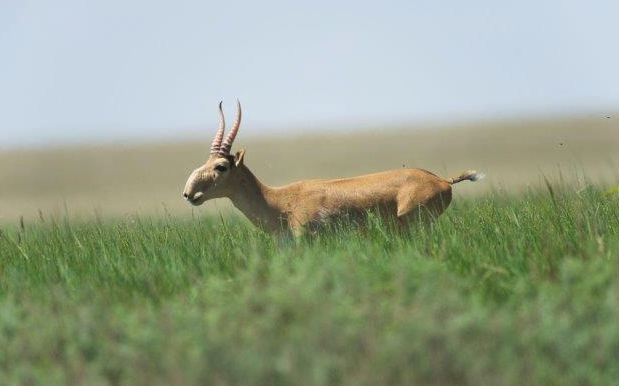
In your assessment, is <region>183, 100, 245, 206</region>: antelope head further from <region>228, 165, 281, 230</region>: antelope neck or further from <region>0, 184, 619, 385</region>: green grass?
<region>0, 184, 619, 385</region>: green grass

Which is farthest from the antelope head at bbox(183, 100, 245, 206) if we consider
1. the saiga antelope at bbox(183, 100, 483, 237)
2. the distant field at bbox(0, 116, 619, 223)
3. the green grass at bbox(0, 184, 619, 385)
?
the distant field at bbox(0, 116, 619, 223)

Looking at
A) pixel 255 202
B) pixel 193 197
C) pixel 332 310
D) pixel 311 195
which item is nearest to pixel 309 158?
pixel 255 202

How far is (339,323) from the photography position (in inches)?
259

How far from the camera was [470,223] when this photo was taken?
37.2 ft

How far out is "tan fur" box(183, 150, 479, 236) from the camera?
1207cm

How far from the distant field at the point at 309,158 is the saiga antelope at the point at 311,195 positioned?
3510cm

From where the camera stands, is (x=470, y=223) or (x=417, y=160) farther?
(x=417, y=160)

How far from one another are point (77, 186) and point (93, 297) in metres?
53.3

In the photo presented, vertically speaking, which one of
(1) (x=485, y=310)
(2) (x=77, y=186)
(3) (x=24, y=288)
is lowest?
(1) (x=485, y=310)

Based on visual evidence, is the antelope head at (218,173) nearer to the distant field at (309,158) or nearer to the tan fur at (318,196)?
the tan fur at (318,196)

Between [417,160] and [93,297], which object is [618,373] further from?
[417,160]

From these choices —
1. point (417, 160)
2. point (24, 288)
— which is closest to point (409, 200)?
point (24, 288)

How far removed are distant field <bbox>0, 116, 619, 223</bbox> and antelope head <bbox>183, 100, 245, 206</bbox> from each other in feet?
115

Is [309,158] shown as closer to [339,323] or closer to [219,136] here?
[219,136]
